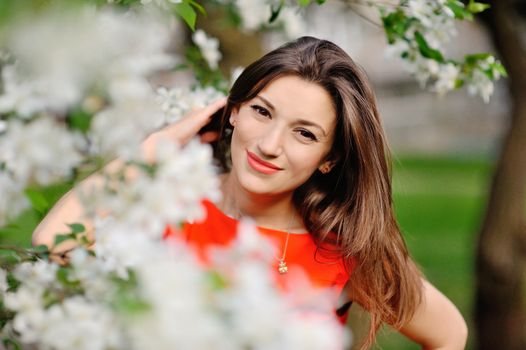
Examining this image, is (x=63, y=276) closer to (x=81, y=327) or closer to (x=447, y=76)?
(x=81, y=327)

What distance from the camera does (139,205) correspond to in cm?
116

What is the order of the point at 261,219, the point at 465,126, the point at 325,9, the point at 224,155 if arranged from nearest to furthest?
the point at 261,219 < the point at 224,155 < the point at 325,9 < the point at 465,126

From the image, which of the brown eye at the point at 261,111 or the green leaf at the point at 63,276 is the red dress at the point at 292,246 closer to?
the brown eye at the point at 261,111

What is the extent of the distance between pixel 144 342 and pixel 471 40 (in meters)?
18.9

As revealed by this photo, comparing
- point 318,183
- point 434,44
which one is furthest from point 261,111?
point 434,44

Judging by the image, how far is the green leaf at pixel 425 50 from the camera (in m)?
2.42

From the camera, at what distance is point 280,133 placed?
215cm

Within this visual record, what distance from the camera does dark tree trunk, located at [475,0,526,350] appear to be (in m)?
3.85

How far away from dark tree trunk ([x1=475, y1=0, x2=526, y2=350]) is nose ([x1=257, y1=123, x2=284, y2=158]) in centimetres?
207

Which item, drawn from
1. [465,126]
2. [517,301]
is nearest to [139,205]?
[517,301]

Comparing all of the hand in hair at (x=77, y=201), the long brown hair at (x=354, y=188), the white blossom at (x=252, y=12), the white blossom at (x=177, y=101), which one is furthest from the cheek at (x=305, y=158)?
the white blossom at (x=252, y=12)

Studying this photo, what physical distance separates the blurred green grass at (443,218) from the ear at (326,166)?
7.86ft

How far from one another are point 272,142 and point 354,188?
47 cm

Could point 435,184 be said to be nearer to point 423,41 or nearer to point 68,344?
point 423,41
